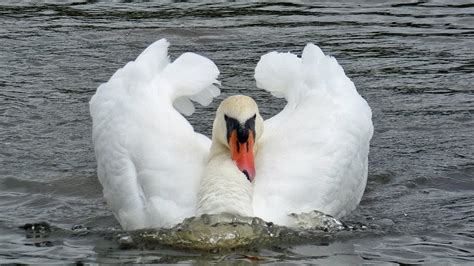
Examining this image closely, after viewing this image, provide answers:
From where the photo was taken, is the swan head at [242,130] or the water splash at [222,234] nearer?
the water splash at [222,234]

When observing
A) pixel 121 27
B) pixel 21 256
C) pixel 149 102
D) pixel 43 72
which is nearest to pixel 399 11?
pixel 121 27

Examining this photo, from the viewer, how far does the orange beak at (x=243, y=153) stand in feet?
27.6

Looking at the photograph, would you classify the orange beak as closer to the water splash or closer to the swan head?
the swan head

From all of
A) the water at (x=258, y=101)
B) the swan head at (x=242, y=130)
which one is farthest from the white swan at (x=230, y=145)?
the water at (x=258, y=101)

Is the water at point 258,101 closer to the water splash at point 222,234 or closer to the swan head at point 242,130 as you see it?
the water splash at point 222,234

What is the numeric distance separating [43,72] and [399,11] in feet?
16.3

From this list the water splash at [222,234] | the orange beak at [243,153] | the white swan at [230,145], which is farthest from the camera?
the orange beak at [243,153]

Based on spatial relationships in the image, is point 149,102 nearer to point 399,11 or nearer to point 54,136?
point 54,136

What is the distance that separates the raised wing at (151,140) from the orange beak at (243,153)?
0.31 metres

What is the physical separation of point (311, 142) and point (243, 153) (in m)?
0.58

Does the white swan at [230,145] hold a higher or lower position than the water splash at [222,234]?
higher

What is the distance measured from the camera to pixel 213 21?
15000 mm

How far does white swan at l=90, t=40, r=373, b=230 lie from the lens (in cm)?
828

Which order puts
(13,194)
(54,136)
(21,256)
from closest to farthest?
(21,256), (13,194), (54,136)
